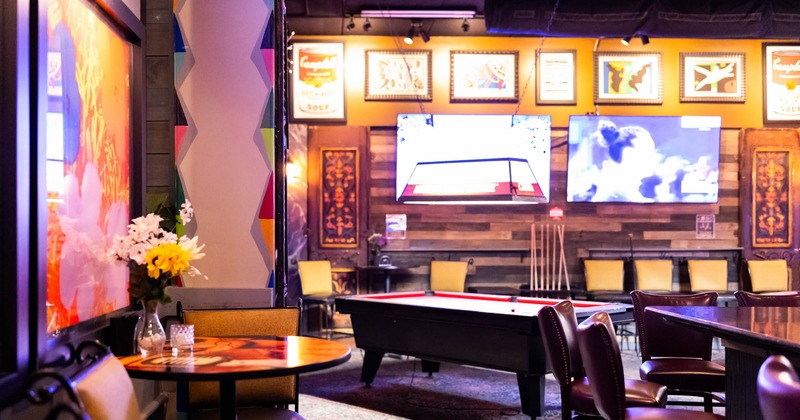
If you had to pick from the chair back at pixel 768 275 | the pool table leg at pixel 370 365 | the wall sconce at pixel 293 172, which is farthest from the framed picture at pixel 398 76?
the chair back at pixel 768 275

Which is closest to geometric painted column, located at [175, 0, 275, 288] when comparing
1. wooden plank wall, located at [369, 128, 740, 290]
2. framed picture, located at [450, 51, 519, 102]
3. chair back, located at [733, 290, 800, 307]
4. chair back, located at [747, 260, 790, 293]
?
chair back, located at [733, 290, 800, 307]

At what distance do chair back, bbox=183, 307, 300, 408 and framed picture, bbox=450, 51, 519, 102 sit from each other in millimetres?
6173

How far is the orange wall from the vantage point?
951cm

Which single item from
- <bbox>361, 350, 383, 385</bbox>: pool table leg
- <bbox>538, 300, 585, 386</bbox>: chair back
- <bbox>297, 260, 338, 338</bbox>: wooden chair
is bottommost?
<bbox>361, 350, 383, 385</bbox>: pool table leg

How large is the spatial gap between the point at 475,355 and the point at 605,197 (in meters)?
4.64

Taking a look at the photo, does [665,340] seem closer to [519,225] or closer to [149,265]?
[149,265]

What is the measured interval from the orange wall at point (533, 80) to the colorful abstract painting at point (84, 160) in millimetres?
5859

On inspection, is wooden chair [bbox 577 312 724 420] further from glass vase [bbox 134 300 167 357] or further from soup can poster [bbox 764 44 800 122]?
soup can poster [bbox 764 44 800 122]

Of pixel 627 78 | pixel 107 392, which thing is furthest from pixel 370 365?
pixel 627 78

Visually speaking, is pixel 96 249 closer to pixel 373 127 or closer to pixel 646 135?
pixel 373 127

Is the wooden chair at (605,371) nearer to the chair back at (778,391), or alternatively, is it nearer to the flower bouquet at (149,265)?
the chair back at (778,391)

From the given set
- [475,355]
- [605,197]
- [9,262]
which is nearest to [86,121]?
[9,262]

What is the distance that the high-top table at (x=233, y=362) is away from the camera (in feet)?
8.36

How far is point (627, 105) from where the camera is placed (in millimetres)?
9633
